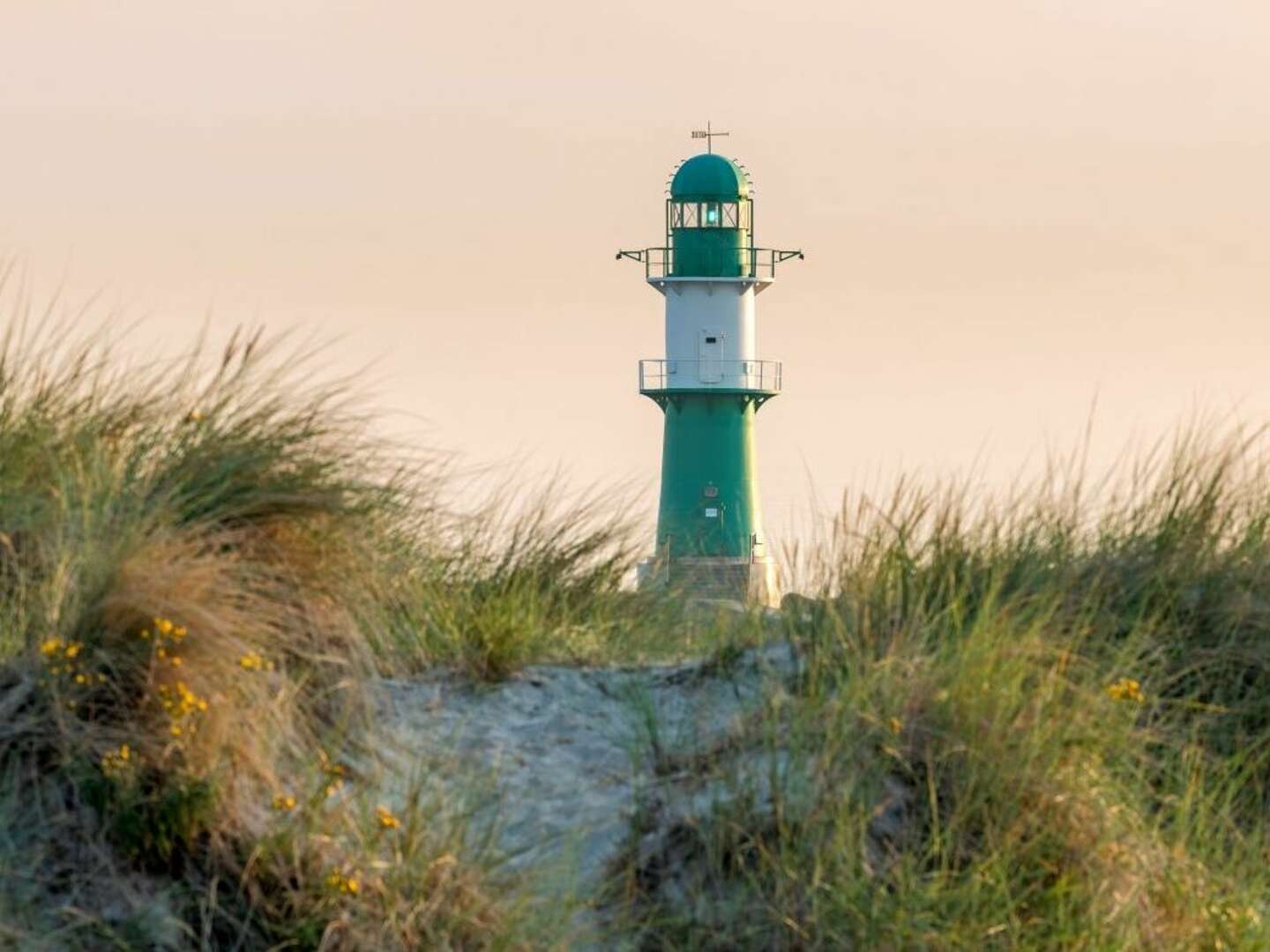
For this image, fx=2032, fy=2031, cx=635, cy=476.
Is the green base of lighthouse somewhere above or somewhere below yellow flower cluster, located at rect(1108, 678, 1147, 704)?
above

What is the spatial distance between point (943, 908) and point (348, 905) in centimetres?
135

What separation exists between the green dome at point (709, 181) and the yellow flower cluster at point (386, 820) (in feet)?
105

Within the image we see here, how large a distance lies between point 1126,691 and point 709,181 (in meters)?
31.2

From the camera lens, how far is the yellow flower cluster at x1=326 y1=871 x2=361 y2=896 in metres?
4.44

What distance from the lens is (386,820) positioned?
457 centimetres

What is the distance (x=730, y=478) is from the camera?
35.4 metres

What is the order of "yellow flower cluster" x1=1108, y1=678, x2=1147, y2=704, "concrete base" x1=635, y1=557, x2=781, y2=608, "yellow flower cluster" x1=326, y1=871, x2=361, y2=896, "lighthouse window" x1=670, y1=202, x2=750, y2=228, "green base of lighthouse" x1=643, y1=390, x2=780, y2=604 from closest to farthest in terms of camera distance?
"yellow flower cluster" x1=326, y1=871, x2=361, y2=896, "yellow flower cluster" x1=1108, y1=678, x2=1147, y2=704, "concrete base" x1=635, y1=557, x2=781, y2=608, "green base of lighthouse" x1=643, y1=390, x2=780, y2=604, "lighthouse window" x1=670, y1=202, x2=750, y2=228

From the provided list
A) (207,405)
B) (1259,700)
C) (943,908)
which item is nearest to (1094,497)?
(1259,700)

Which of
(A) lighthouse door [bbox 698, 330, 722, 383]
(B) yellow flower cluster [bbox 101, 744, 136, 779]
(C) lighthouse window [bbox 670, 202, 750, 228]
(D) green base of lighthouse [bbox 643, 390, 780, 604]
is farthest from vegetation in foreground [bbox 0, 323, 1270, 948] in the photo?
(C) lighthouse window [bbox 670, 202, 750, 228]

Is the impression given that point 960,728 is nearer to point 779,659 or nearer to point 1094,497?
point 779,659

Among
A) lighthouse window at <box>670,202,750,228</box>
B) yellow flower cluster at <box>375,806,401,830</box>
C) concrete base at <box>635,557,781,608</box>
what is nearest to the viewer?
yellow flower cluster at <box>375,806,401,830</box>

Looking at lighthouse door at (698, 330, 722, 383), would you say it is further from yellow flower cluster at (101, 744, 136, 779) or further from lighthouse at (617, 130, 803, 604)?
yellow flower cluster at (101, 744, 136, 779)

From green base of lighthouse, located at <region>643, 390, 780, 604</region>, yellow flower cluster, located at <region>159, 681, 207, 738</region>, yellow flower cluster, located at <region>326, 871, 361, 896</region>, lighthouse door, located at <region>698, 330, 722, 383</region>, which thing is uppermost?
lighthouse door, located at <region>698, 330, 722, 383</region>

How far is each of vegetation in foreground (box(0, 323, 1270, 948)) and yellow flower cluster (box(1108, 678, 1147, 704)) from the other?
0.04m
